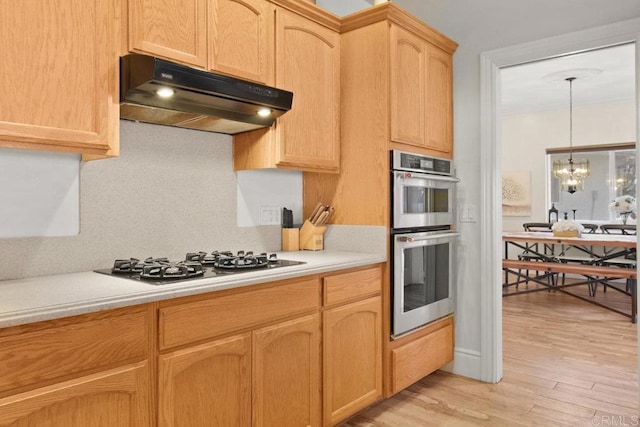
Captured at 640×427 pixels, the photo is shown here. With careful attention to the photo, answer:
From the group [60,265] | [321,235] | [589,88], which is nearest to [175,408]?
[60,265]

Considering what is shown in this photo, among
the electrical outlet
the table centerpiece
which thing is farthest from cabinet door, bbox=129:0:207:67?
the table centerpiece

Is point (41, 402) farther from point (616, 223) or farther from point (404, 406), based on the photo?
point (616, 223)

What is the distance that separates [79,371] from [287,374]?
873 millimetres

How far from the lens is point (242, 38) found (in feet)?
6.86

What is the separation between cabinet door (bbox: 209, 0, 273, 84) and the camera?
1988 mm

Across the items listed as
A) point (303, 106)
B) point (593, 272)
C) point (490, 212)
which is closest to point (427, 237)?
point (490, 212)

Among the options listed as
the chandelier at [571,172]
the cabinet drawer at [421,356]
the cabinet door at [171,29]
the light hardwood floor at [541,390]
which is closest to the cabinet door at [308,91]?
the cabinet door at [171,29]

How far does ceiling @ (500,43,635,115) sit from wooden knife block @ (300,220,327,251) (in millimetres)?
2615

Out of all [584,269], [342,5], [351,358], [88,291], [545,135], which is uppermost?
[342,5]

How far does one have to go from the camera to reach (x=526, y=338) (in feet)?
12.8

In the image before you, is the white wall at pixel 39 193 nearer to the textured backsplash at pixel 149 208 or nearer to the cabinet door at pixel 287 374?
the textured backsplash at pixel 149 208

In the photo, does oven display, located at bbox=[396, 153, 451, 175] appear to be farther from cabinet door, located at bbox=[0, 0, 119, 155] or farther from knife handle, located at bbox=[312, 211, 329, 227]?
cabinet door, located at bbox=[0, 0, 119, 155]

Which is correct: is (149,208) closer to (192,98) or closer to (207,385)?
(192,98)

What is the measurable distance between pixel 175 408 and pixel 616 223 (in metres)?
7.30
